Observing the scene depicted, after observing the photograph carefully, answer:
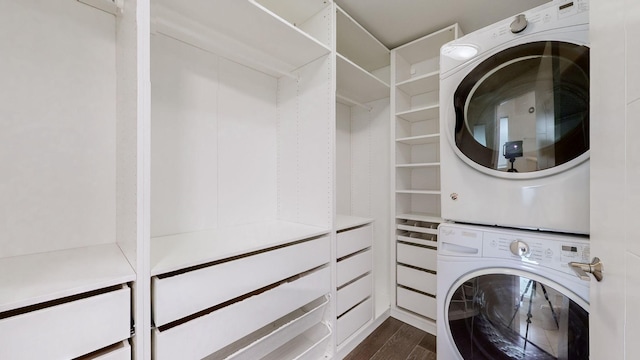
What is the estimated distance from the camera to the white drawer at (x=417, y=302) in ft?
6.23

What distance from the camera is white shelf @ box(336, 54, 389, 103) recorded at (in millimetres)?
1775

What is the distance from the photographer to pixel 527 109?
3.41ft

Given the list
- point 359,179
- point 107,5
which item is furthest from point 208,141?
point 359,179

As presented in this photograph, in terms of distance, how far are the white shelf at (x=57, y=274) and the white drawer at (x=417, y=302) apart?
194 cm

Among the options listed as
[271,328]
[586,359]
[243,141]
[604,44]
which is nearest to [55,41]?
[243,141]

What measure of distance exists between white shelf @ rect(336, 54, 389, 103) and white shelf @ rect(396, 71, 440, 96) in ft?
0.50

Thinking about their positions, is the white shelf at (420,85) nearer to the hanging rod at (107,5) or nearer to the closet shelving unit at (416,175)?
the closet shelving unit at (416,175)

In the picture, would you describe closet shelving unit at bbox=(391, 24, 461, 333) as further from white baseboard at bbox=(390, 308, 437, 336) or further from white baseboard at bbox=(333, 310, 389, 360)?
white baseboard at bbox=(333, 310, 389, 360)

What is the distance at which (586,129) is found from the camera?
2.93 feet

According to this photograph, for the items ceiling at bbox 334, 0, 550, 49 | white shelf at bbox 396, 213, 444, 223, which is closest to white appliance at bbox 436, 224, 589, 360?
white shelf at bbox 396, 213, 444, 223

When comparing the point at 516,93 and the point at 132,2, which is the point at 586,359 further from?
the point at 132,2

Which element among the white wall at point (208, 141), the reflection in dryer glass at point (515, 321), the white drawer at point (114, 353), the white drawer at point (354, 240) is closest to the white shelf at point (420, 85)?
the white wall at point (208, 141)

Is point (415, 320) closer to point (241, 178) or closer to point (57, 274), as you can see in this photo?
point (241, 178)

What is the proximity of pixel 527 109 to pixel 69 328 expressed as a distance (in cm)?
180
